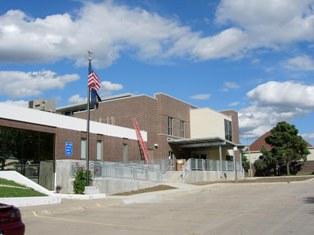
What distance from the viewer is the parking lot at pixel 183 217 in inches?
546

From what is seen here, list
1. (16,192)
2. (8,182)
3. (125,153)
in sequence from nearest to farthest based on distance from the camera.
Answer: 1. (16,192)
2. (8,182)
3. (125,153)

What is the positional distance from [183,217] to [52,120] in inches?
789

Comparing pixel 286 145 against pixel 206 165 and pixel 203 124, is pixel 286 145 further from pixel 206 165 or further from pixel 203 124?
pixel 206 165

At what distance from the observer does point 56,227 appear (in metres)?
14.9

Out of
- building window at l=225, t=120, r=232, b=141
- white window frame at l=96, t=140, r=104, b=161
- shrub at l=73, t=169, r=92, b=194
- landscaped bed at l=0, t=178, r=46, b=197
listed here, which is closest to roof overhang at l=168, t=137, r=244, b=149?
building window at l=225, t=120, r=232, b=141

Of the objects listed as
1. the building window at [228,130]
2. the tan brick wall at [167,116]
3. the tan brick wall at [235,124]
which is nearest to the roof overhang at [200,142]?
the tan brick wall at [167,116]

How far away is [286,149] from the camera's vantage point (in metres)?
61.8

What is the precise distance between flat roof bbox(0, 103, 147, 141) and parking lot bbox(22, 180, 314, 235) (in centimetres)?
1052

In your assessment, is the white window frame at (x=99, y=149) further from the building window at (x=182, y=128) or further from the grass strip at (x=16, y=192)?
the grass strip at (x=16, y=192)

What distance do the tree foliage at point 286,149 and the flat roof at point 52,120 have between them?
80.0 feet

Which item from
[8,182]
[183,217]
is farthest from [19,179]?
[183,217]

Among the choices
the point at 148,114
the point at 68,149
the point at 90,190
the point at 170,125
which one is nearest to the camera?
the point at 90,190

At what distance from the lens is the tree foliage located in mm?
61906

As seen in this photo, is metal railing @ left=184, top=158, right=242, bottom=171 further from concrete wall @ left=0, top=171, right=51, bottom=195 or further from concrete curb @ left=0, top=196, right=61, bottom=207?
concrete curb @ left=0, top=196, right=61, bottom=207
